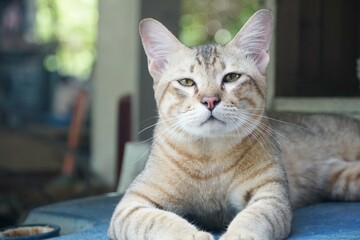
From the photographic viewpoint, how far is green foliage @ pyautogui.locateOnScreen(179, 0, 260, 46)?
13.2 meters

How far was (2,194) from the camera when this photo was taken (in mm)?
7277

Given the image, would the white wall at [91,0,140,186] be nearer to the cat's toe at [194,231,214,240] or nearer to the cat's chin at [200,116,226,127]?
the cat's chin at [200,116,226,127]

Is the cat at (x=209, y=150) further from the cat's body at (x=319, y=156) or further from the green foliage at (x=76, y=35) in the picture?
the green foliage at (x=76, y=35)

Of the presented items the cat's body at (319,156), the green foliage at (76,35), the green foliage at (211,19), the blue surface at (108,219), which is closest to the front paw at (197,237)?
the blue surface at (108,219)

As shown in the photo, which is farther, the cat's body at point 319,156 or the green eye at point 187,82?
the cat's body at point 319,156

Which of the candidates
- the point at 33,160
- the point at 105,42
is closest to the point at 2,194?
the point at 33,160

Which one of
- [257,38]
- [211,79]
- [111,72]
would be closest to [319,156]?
[257,38]

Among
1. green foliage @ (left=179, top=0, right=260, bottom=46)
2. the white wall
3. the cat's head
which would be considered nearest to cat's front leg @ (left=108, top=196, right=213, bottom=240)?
the cat's head

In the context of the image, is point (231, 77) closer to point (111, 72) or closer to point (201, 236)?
point (201, 236)

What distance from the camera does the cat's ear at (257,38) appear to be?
331cm

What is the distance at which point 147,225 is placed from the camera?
2936mm

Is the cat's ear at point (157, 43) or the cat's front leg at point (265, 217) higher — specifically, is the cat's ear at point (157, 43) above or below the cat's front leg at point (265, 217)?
above

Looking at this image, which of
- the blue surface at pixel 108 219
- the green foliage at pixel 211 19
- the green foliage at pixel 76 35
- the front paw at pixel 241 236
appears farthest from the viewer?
the green foliage at pixel 76 35

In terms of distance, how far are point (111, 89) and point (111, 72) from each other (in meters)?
0.17
